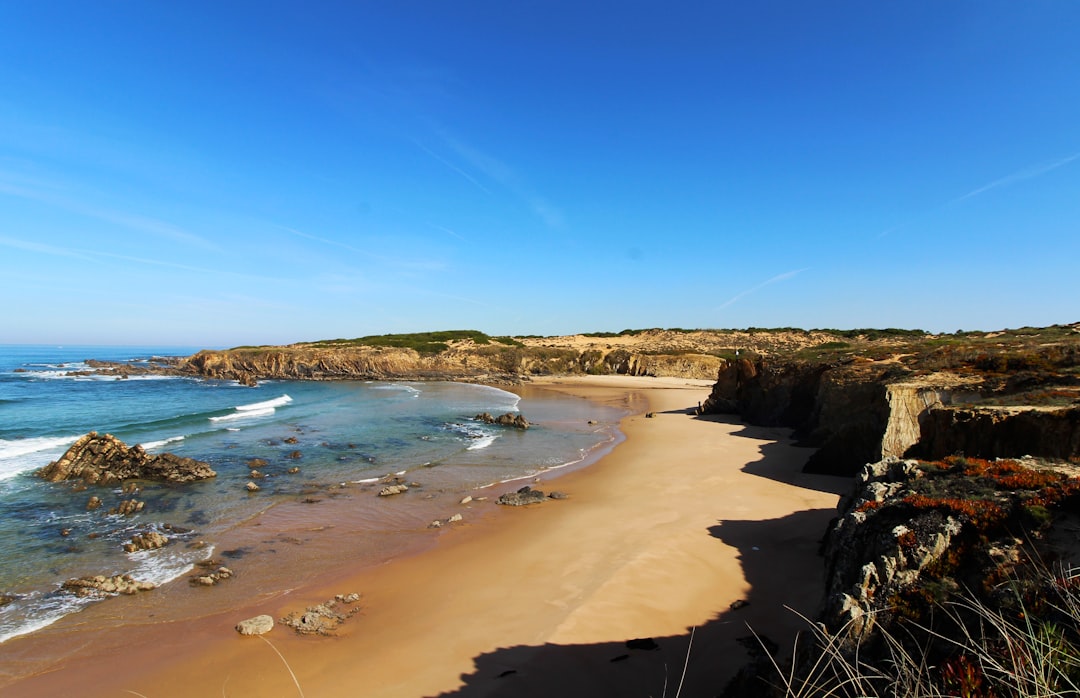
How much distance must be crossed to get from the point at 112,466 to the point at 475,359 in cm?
5784

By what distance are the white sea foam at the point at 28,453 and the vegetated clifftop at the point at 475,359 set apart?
37.5 metres

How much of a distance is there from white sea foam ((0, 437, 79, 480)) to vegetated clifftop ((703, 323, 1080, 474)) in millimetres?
29065

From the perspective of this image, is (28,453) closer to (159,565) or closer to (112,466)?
(112,466)

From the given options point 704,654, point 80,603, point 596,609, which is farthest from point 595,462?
point 80,603

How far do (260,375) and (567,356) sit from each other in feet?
143

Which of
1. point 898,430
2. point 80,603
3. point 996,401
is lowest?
point 80,603

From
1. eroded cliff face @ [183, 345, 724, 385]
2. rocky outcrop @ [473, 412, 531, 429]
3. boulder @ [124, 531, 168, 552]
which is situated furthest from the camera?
eroded cliff face @ [183, 345, 724, 385]

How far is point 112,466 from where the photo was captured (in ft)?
58.6

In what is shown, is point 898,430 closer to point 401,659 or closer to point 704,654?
point 704,654

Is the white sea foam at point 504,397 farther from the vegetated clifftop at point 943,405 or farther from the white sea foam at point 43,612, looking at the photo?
the white sea foam at point 43,612

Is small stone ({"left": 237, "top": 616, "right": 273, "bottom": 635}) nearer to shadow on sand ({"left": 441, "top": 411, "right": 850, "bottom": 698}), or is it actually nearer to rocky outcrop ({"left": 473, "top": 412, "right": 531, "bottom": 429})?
shadow on sand ({"left": 441, "top": 411, "right": 850, "bottom": 698})

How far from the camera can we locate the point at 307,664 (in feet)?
24.7

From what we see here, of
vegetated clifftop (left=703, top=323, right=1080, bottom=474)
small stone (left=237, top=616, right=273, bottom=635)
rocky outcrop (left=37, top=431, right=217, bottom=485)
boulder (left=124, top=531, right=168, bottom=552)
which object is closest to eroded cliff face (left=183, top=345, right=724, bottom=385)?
vegetated clifftop (left=703, top=323, right=1080, bottom=474)

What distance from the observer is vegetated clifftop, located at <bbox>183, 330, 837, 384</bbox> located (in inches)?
2670
